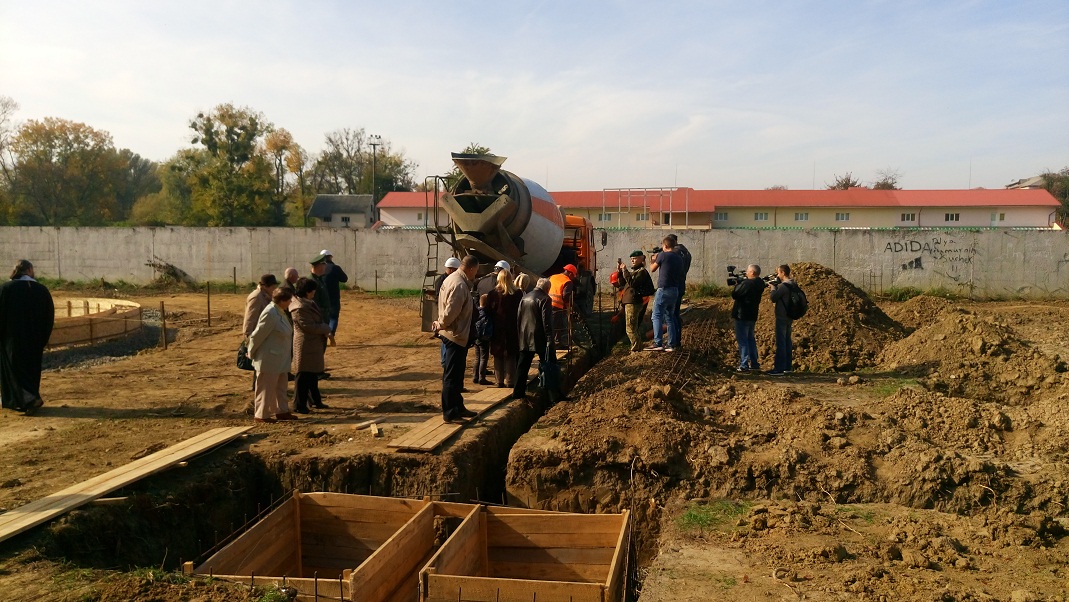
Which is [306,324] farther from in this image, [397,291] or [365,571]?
[397,291]

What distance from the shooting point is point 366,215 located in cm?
5594

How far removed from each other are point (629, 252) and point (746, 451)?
1848cm

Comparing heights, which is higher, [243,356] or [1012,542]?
[243,356]

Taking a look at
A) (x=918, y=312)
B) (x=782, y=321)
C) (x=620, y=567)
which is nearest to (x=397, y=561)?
(x=620, y=567)

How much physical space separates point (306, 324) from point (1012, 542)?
264 inches

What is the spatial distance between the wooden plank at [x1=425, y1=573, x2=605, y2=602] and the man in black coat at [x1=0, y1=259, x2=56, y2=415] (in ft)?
21.0

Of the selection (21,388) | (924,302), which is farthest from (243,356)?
(924,302)

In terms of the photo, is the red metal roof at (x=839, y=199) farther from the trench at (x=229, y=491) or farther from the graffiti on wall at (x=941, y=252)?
the trench at (x=229, y=491)

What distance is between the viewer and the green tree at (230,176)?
44.4 metres

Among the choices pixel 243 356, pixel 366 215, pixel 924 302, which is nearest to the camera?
pixel 243 356

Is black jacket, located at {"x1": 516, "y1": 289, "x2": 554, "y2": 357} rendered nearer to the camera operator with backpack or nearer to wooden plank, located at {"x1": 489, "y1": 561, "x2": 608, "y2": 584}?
wooden plank, located at {"x1": 489, "y1": 561, "x2": 608, "y2": 584}

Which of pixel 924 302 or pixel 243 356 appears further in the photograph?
pixel 924 302

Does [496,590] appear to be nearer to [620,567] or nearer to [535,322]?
[620,567]

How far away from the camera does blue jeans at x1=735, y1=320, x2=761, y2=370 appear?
414 inches
